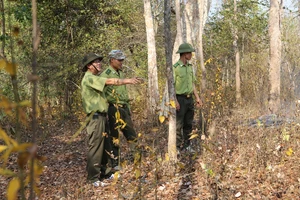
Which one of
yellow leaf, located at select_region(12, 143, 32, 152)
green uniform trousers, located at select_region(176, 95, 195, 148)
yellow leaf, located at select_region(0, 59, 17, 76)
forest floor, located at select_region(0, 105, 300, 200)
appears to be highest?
yellow leaf, located at select_region(0, 59, 17, 76)

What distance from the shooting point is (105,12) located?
11.5m

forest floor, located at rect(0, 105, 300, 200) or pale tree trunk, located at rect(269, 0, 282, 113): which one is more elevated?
pale tree trunk, located at rect(269, 0, 282, 113)

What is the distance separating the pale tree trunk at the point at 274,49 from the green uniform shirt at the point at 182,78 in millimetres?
3359

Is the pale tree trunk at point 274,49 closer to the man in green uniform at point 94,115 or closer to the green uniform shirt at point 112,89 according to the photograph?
the green uniform shirt at point 112,89

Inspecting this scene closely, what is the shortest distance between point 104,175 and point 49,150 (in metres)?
3.02

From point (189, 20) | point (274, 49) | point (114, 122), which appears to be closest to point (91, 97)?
point (114, 122)

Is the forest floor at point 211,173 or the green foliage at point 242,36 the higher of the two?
→ the green foliage at point 242,36

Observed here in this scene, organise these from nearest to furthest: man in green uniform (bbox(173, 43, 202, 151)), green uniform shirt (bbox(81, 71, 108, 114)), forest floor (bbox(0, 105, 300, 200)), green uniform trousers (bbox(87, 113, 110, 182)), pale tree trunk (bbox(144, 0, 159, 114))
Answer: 1. forest floor (bbox(0, 105, 300, 200))
2. green uniform shirt (bbox(81, 71, 108, 114))
3. green uniform trousers (bbox(87, 113, 110, 182))
4. man in green uniform (bbox(173, 43, 202, 151))
5. pale tree trunk (bbox(144, 0, 159, 114))

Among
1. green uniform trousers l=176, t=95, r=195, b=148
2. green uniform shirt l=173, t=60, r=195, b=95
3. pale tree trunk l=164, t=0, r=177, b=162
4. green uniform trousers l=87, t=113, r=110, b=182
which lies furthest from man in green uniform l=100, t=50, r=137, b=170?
green uniform shirt l=173, t=60, r=195, b=95

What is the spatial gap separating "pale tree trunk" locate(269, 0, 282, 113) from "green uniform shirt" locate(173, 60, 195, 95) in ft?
11.0

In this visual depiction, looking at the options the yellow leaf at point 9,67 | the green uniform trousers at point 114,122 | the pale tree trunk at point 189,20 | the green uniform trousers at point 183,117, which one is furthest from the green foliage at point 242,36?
the yellow leaf at point 9,67

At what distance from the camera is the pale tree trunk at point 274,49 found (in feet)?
27.0

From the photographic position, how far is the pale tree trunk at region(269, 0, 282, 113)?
8227 millimetres

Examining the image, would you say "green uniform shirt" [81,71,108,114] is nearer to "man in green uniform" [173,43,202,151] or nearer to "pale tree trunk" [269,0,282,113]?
"man in green uniform" [173,43,202,151]
